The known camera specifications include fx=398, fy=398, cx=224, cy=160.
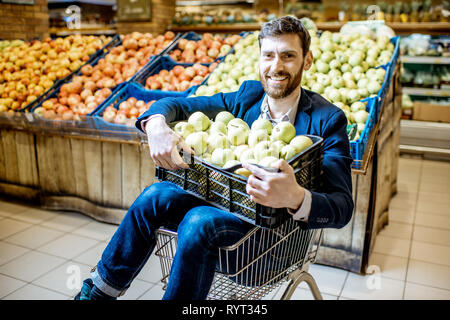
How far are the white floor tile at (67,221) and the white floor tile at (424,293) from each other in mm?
2403

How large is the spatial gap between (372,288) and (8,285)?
2.17 meters

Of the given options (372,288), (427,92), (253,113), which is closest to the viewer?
(253,113)

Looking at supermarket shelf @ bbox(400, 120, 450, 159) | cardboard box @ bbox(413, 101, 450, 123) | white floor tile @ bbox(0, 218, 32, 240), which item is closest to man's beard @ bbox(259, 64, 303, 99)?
white floor tile @ bbox(0, 218, 32, 240)

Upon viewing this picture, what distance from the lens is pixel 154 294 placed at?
231 centimetres

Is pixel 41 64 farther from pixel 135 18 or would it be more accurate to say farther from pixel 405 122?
pixel 405 122

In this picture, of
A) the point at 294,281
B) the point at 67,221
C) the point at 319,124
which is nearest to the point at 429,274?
the point at 294,281

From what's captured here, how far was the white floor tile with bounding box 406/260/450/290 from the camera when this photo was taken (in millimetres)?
2455

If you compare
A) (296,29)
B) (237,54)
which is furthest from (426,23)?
(296,29)

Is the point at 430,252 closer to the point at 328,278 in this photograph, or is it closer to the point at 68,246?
the point at 328,278

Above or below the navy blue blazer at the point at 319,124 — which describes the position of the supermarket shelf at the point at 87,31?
above

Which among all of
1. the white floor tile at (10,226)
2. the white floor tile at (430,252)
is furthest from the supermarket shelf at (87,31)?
the white floor tile at (430,252)

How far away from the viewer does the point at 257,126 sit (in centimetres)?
150

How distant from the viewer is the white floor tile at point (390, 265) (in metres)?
2.55

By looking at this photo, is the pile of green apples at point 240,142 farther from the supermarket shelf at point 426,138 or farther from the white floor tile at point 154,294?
the supermarket shelf at point 426,138
